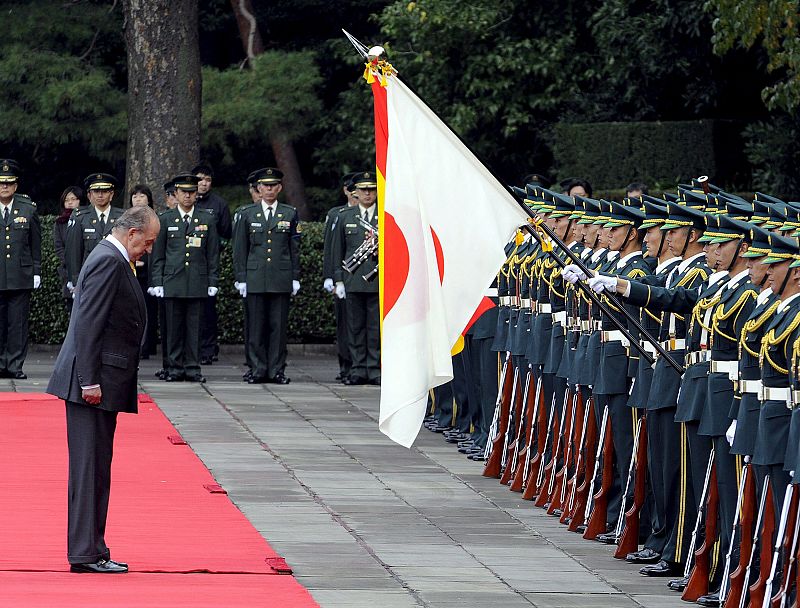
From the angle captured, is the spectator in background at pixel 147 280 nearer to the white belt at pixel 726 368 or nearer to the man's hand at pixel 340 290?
the man's hand at pixel 340 290

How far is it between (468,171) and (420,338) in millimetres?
942

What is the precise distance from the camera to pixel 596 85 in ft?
82.5

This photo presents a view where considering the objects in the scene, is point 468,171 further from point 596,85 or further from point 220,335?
point 596,85

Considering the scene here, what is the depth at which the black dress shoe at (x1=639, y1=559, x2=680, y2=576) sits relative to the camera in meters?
8.79

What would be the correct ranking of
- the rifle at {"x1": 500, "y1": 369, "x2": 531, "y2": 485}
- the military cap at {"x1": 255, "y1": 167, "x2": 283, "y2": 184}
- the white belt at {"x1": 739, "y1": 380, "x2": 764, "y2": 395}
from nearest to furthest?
the white belt at {"x1": 739, "y1": 380, "x2": 764, "y2": 395} < the rifle at {"x1": 500, "y1": 369, "x2": 531, "y2": 485} < the military cap at {"x1": 255, "y1": 167, "x2": 283, "y2": 184}

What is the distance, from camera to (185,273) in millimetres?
17141

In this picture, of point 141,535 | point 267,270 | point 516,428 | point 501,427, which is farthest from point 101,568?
point 267,270

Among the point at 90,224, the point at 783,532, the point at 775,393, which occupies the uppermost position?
the point at 90,224

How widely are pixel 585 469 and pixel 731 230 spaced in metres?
2.41

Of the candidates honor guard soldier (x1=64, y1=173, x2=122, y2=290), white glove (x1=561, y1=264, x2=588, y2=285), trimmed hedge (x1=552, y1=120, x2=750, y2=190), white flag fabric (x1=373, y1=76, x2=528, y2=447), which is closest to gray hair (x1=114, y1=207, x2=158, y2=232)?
white flag fabric (x1=373, y1=76, x2=528, y2=447)

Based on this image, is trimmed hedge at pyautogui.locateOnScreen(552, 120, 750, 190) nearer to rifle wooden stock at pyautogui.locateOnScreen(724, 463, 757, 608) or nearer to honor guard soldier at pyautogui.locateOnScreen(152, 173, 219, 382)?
honor guard soldier at pyautogui.locateOnScreen(152, 173, 219, 382)

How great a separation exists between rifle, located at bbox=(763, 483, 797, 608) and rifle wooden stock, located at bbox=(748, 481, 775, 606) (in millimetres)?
54

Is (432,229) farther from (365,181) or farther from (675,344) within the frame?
(365,181)

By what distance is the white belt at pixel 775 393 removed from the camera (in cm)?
748
